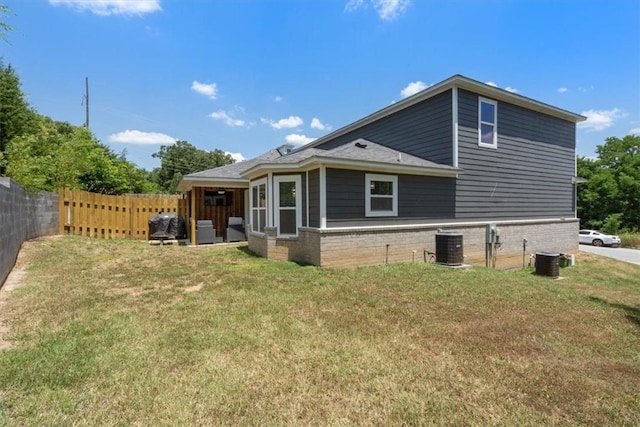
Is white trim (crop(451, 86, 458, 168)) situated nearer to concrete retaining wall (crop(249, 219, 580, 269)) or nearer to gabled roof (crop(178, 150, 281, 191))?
concrete retaining wall (crop(249, 219, 580, 269))

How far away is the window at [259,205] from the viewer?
31.1 ft

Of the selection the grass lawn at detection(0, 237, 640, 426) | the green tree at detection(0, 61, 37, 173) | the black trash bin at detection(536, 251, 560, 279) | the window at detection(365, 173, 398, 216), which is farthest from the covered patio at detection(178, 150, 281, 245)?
the green tree at detection(0, 61, 37, 173)

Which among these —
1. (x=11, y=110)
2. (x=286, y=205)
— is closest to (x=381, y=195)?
(x=286, y=205)

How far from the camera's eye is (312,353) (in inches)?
121

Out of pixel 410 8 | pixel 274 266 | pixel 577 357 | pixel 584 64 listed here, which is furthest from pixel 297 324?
pixel 584 64

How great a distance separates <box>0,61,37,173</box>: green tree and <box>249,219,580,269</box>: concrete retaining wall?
17.9 m

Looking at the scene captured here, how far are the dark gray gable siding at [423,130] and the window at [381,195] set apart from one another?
8.38 ft

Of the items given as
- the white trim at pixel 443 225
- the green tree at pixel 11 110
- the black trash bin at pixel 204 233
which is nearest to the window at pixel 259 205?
the black trash bin at pixel 204 233

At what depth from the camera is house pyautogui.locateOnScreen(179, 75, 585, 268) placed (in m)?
7.93

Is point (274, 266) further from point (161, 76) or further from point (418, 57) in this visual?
point (161, 76)

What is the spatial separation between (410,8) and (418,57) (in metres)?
2.79

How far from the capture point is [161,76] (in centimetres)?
1371

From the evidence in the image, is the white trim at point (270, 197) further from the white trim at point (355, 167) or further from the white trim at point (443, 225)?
the white trim at point (443, 225)

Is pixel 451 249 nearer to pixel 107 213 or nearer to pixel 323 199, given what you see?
pixel 323 199
